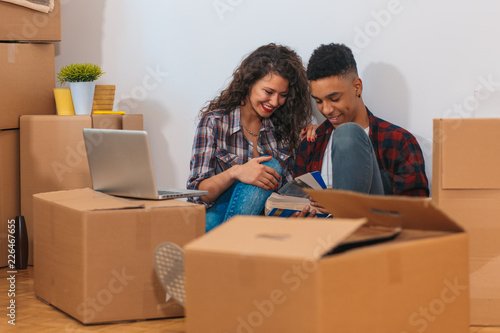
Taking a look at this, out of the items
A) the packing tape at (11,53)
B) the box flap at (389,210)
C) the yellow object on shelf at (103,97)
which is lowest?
the box flap at (389,210)

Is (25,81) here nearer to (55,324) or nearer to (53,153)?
(53,153)

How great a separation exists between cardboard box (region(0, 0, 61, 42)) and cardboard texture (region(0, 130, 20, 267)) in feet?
1.12

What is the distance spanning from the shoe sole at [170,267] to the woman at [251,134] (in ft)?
1.86

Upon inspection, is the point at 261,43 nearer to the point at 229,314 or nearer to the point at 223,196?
the point at 223,196

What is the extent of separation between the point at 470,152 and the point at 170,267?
729mm

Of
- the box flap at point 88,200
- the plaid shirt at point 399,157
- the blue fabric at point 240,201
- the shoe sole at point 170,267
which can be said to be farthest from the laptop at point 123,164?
the plaid shirt at point 399,157

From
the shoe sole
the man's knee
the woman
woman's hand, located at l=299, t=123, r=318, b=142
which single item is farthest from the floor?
woman's hand, located at l=299, t=123, r=318, b=142

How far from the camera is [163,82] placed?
2.37 metres

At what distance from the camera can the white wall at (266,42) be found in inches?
76.4

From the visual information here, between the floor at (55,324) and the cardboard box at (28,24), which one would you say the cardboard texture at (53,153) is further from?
the floor at (55,324)

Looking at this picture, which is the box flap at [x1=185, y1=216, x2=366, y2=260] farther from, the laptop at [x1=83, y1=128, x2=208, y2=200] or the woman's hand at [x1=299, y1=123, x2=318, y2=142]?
the woman's hand at [x1=299, y1=123, x2=318, y2=142]

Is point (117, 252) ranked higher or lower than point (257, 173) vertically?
lower

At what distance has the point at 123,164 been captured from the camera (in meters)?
1.58

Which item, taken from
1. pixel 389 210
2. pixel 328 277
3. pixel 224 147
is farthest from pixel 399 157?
pixel 328 277
